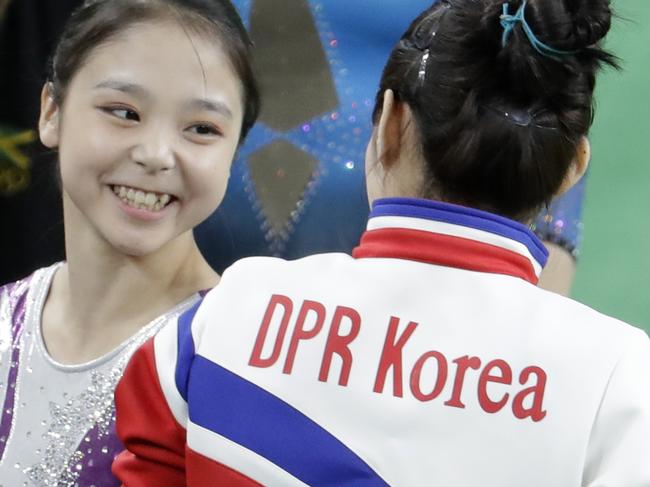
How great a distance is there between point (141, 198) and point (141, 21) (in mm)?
161

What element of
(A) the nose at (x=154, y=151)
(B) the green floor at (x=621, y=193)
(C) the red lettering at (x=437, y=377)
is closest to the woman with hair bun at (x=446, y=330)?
(C) the red lettering at (x=437, y=377)

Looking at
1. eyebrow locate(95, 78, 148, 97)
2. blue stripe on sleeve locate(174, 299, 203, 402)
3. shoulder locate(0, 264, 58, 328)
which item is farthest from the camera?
shoulder locate(0, 264, 58, 328)

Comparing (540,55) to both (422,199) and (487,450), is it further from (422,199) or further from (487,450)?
(487,450)

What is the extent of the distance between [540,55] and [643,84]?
0.68 meters

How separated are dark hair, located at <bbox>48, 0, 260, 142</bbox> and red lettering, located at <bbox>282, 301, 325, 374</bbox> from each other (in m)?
0.35

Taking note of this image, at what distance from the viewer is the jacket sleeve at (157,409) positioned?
886 millimetres

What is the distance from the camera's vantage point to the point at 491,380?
31.8 inches

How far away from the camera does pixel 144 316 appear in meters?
1.17

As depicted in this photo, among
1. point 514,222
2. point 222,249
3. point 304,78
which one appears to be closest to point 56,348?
point 222,249

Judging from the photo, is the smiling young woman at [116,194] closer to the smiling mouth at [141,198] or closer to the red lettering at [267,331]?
the smiling mouth at [141,198]

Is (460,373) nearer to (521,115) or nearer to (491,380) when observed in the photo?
(491,380)

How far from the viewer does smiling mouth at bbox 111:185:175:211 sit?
43.5 inches

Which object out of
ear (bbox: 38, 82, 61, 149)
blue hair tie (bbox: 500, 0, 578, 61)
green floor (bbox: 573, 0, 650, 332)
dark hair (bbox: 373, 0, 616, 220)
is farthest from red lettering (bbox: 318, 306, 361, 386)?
green floor (bbox: 573, 0, 650, 332)

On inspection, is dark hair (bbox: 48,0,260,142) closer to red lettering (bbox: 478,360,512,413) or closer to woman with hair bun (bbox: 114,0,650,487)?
woman with hair bun (bbox: 114,0,650,487)
